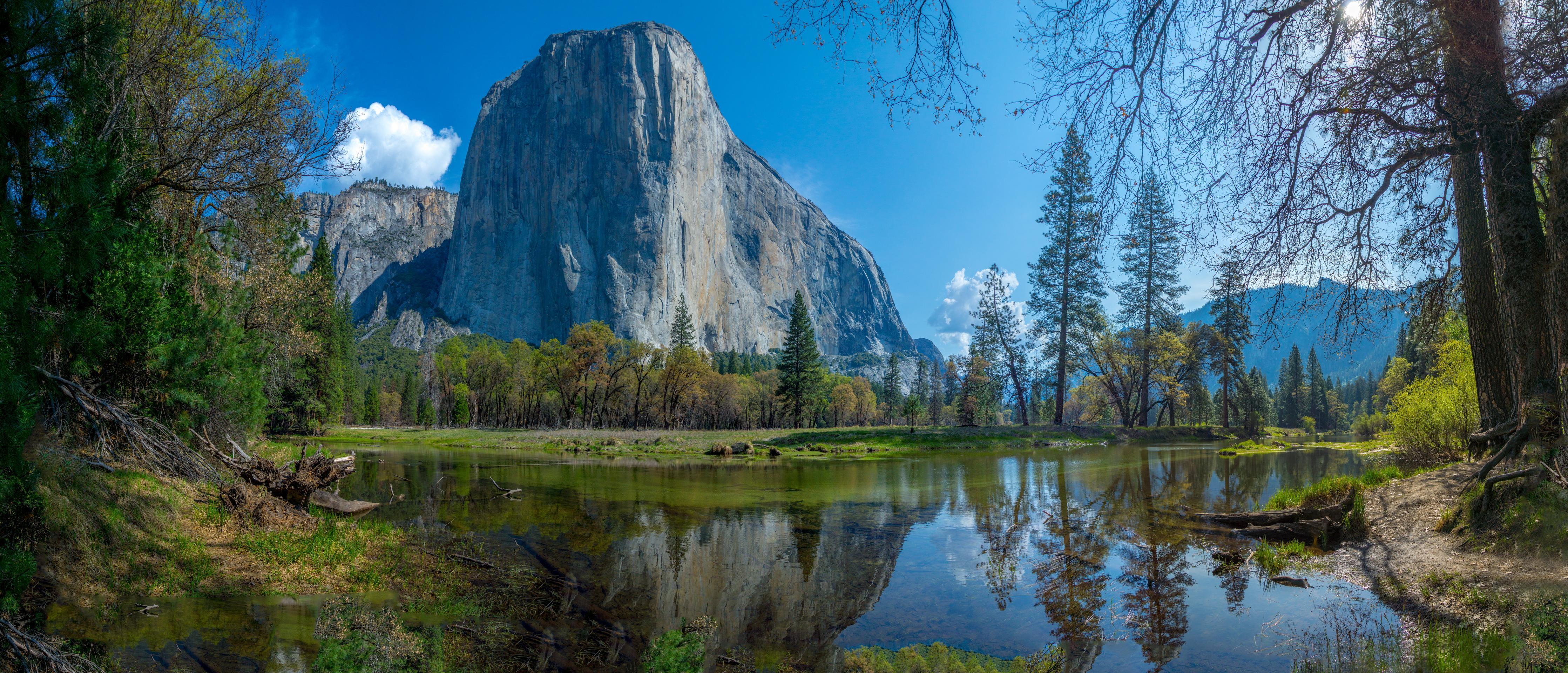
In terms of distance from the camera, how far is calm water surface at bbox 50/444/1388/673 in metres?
4.96

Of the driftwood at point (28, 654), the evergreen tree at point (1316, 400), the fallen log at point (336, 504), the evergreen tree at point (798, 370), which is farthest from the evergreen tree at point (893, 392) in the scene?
the driftwood at point (28, 654)

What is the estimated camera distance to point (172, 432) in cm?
759

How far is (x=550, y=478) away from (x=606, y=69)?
164m

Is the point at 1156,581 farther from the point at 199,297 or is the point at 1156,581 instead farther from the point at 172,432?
the point at 199,297

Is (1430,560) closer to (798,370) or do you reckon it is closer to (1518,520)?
(1518,520)

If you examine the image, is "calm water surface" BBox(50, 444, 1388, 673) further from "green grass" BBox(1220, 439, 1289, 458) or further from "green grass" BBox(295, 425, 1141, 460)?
"green grass" BBox(295, 425, 1141, 460)

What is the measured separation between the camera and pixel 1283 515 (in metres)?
8.66

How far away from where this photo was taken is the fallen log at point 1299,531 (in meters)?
7.77

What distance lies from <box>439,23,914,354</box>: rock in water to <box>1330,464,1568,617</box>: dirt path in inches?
5388

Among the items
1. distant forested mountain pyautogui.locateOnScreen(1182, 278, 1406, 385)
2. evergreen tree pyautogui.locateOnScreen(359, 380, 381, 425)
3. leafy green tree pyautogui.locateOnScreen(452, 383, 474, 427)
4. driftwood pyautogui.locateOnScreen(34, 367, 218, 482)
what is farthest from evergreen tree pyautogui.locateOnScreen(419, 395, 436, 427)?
distant forested mountain pyautogui.locateOnScreen(1182, 278, 1406, 385)

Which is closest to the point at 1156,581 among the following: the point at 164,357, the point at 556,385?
the point at 164,357

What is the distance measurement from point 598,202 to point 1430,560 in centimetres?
16067

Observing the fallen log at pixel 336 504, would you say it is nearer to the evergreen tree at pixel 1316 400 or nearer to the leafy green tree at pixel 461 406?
the leafy green tree at pixel 461 406

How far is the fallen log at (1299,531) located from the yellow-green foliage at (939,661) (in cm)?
554
